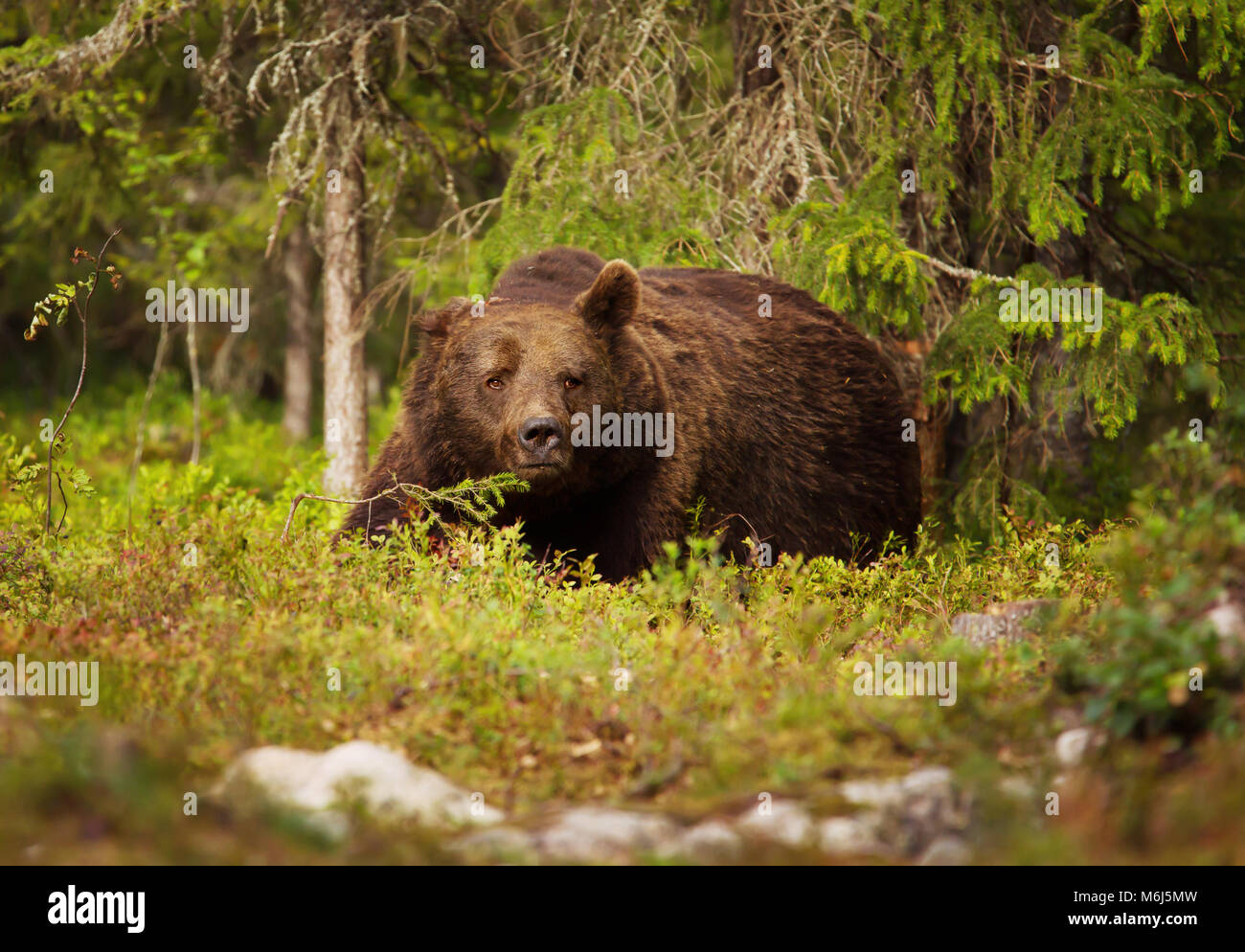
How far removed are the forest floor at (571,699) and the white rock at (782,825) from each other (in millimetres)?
46

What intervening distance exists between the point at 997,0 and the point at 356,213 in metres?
5.05

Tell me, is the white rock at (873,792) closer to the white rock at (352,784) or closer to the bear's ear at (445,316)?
the white rock at (352,784)

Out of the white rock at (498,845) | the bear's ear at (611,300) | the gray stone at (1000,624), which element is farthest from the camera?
the bear's ear at (611,300)

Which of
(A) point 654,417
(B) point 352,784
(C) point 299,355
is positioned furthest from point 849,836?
(C) point 299,355

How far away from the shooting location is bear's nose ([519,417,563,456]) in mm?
6652

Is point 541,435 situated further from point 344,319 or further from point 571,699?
point 344,319

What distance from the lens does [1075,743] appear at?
4.18 m

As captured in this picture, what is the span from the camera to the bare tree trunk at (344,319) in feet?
33.7

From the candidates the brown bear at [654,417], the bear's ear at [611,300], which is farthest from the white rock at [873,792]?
the bear's ear at [611,300]

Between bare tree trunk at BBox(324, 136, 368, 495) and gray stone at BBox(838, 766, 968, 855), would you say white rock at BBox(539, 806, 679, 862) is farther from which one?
bare tree trunk at BBox(324, 136, 368, 495)

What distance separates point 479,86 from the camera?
37.8 ft

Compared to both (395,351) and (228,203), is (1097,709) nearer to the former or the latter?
(228,203)

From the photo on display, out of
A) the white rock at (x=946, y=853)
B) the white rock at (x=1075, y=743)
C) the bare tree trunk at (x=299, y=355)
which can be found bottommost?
the white rock at (x=946, y=853)

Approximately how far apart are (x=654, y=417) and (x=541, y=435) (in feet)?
3.32
